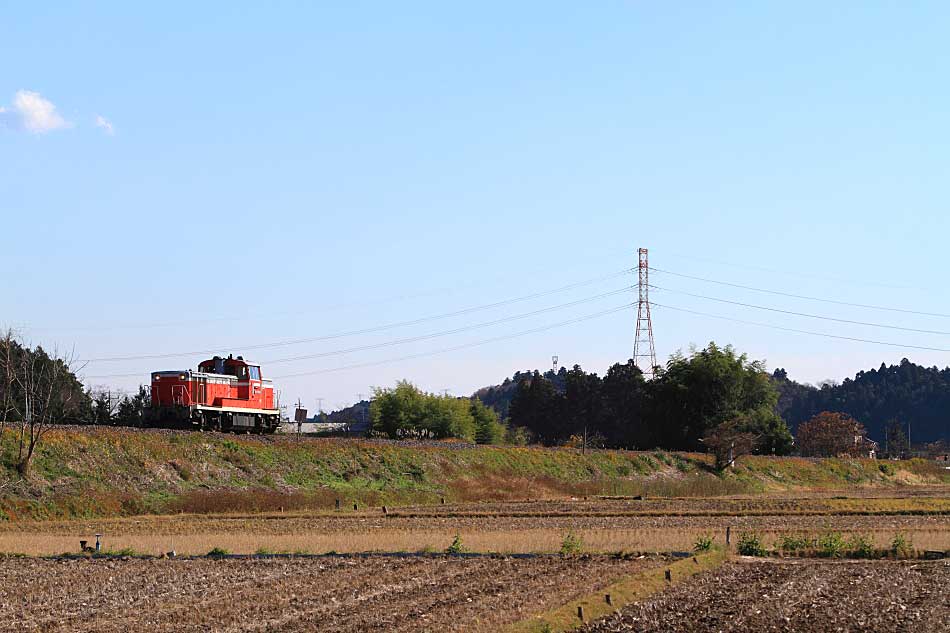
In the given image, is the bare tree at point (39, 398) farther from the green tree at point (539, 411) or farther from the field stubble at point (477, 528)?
the green tree at point (539, 411)

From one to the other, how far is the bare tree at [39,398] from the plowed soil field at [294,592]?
20261mm

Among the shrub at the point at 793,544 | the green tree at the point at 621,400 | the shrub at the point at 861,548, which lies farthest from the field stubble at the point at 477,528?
the green tree at the point at 621,400

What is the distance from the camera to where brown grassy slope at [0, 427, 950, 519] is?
4825 centimetres

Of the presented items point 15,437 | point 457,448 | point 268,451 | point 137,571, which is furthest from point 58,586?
point 457,448

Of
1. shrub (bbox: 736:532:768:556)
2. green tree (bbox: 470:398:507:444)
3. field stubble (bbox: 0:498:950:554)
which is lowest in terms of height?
field stubble (bbox: 0:498:950:554)

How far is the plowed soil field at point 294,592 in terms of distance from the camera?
1883 centimetres

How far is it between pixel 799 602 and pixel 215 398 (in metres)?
45.3

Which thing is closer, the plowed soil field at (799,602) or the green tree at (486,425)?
the plowed soil field at (799,602)

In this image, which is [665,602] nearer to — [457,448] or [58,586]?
[58,586]

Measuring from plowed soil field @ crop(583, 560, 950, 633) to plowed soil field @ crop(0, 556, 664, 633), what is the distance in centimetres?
193

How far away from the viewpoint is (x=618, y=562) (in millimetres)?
27203

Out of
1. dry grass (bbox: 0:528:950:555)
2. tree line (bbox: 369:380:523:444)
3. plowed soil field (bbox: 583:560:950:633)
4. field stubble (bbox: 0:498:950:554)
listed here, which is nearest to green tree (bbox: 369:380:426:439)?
tree line (bbox: 369:380:523:444)

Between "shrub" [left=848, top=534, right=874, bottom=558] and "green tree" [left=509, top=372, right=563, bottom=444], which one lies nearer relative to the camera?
"shrub" [left=848, top=534, right=874, bottom=558]

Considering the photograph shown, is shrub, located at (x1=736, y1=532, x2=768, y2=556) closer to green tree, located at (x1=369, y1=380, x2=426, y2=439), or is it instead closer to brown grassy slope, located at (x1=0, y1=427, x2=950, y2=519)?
brown grassy slope, located at (x1=0, y1=427, x2=950, y2=519)
